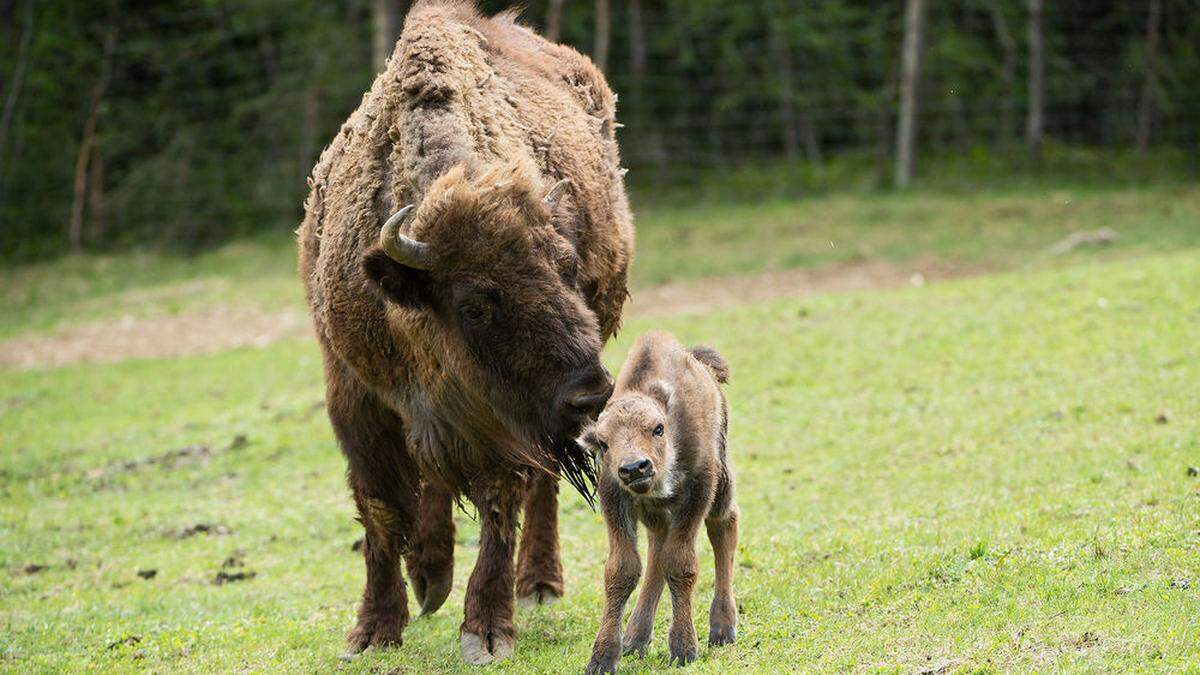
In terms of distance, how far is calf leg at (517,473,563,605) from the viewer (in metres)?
8.04

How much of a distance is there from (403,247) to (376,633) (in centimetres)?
221

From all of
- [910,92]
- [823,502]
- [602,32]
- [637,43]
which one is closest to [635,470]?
[823,502]

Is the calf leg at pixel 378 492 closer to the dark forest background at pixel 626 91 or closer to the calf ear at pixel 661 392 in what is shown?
the calf ear at pixel 661 392

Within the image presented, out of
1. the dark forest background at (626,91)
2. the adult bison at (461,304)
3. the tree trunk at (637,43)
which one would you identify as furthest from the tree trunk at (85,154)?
the adult bison at (461,304)

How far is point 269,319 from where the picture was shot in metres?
20.8

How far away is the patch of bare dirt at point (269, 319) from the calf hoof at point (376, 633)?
1125cm

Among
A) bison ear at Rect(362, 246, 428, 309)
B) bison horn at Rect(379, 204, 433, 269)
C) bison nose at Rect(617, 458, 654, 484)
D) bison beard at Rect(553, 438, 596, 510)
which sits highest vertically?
bison horn at Rect(379, 204, 433, 269)

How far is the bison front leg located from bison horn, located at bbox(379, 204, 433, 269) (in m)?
1.32

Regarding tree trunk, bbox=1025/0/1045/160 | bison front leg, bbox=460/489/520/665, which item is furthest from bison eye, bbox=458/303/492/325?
tree trunk, bbox=1025/0/1045/160

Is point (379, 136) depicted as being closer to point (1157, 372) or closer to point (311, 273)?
point (311, 273)

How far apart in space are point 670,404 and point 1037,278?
452 inches

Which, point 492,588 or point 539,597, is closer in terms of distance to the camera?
point 492,588

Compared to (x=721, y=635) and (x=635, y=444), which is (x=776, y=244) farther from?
(x=635, y=444)

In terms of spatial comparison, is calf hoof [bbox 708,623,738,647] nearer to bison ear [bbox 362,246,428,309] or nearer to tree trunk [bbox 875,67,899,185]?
bison ear [bbox 362,246,428,309]
